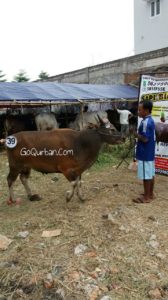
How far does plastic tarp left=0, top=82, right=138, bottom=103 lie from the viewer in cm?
1213

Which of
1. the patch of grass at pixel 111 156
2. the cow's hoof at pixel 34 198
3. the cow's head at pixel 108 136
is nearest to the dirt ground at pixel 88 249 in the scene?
the cow's hoof at pixel 34 198

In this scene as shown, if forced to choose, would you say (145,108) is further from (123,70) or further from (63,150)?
(123,70)

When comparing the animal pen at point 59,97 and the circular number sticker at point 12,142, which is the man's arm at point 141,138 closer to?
the circular number sticker at point 12,142

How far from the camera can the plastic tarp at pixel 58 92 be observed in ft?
39.8

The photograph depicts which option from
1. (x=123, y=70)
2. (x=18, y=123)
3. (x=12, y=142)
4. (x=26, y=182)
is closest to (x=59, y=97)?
(x=18, y=123)

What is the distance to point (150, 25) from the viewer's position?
24.0m

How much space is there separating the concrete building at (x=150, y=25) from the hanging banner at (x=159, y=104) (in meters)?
16.8

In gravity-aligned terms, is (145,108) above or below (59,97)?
below

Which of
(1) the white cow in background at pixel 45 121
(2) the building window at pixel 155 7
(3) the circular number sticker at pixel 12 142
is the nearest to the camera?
(3) the circular number sticker at pixel 12 142

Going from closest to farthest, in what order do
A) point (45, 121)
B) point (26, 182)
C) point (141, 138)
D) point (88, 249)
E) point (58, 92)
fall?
1. point (88, 249)
2. point (141, 138)
3. point (26, 182)
4. point (45, 121)
5. point (58, 92)

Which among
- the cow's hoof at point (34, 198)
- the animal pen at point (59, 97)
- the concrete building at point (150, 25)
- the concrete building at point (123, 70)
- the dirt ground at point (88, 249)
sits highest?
the concrete building at point (150, 25)

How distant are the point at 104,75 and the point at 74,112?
466cm

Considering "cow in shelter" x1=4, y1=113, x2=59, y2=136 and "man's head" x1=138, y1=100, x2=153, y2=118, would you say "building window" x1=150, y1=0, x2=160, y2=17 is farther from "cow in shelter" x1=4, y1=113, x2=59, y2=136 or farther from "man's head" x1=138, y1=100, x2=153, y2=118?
"man's head" x1=138, y1=100, x2=153, y2=118

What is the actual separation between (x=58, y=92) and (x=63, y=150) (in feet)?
27.5
